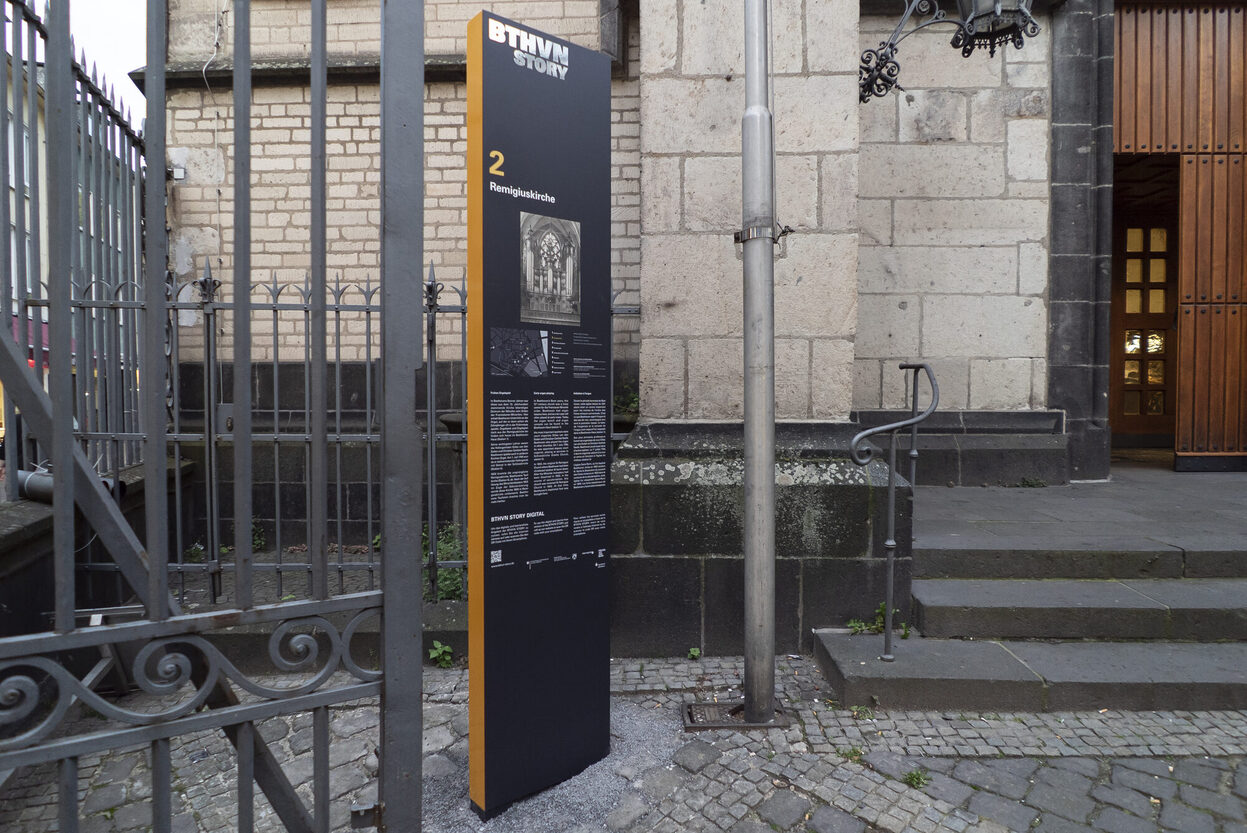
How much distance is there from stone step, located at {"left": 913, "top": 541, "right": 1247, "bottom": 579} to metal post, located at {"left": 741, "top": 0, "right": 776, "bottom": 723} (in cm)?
136

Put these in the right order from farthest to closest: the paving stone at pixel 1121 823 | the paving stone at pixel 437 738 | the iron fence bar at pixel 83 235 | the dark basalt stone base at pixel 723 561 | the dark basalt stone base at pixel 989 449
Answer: the dark basalt stone base at pixel 989 449
the iron fence bar at pixel 83 235
the dark basalt stone base at pixel 723 561
the paving stone at pixel 437 738
the paving stone at pixel 1121 823

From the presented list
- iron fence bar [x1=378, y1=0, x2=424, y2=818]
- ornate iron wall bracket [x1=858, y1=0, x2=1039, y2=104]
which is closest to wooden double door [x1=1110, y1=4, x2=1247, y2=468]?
ornate iron wall bracket [x1=858, y1=0, x2=1039, y2=104]

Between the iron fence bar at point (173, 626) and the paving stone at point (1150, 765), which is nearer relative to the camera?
Result: the iron fence bar at point (173, 626)

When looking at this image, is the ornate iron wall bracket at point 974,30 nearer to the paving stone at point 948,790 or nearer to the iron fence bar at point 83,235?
the paving stone at point 948,790

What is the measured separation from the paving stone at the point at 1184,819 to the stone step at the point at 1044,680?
2.14 feet

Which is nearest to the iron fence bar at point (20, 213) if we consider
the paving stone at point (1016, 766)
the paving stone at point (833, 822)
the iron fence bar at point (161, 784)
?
the iron fence bar at point (161, 784)

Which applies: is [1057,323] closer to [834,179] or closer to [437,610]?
[834,179]

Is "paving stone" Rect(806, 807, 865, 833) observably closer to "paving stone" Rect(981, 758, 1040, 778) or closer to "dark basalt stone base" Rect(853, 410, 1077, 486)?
"paving stone" Rect(981, 758, 1040, 778)

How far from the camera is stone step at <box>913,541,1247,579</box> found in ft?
12.2

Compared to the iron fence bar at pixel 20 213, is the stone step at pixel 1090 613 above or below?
below

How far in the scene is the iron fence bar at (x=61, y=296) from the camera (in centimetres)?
122

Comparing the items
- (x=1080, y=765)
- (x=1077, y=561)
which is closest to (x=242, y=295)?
(x=1080, y=765)

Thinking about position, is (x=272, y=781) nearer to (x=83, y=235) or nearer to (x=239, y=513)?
(x=239, y=513)

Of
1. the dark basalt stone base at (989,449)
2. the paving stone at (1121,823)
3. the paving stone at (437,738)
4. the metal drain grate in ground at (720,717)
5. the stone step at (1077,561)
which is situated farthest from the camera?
the dark basalt stone base at (989,449)
